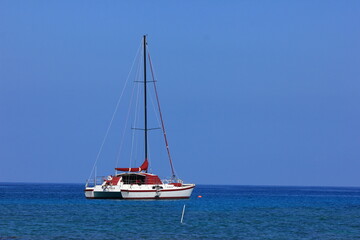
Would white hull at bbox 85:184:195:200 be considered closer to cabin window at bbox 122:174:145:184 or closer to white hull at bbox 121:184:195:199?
white hull at bbox 121:184:195:199

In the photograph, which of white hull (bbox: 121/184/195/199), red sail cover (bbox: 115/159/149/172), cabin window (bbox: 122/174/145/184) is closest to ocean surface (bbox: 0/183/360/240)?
white hull (bbox: 121/184/195/199)

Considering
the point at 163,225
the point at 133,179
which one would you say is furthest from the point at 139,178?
the point at 163,225

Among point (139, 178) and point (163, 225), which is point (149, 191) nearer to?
point (139, 178)

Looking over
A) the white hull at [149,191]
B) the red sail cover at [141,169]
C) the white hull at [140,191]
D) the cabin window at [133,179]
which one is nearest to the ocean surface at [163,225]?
the white hull at [149,191]

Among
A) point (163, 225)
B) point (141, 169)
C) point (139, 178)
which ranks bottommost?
point (163, 225)

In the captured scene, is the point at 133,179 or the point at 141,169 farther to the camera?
the point at 141,169

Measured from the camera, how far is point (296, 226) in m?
62.9

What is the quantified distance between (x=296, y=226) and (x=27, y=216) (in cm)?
2697

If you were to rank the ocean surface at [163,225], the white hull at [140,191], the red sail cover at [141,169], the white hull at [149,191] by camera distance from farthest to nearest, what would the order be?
the red sail cover at [141,169], the white hull at [140,191], the white hull at [149,191], the ocean surface at [163,225]

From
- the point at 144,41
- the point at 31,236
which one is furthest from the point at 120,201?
the point at 31,236

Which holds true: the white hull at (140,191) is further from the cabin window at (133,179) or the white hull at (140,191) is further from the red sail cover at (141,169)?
the red sail cover at (141,169)

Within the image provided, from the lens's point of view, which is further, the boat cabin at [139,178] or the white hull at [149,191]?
the boat cabin at [139,178]

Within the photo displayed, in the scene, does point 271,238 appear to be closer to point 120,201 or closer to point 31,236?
point 31,236

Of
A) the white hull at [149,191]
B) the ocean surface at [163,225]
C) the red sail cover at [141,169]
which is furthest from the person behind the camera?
the red sail cover at [141,169]
